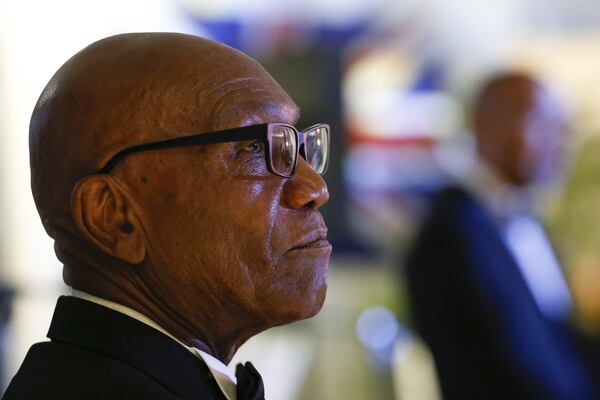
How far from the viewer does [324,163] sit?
1228 mm

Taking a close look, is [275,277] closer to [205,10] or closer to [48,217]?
[48,217]

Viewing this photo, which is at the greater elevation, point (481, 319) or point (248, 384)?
point (248, 384)

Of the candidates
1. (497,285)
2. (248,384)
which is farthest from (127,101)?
(497,285)

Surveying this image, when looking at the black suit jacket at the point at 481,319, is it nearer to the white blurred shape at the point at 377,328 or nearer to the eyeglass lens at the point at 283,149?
the eyeglass lens at the point at 283,149

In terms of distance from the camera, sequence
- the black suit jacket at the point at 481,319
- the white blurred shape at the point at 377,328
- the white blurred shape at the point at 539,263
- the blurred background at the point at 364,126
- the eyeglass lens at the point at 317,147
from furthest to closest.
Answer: the white blurred shape at the point at 377,328 < the blurred background at the point at 364,126 < the white blurred shape at the point at 539,263 < the black suit jacket at the point at 481,319 < the eyeglass lens at the point at 317,147

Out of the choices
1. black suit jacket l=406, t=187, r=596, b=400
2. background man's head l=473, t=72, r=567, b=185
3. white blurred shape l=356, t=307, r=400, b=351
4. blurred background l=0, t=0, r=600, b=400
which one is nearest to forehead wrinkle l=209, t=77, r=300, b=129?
black suit jacket l=406, t=187, r=596, b=400

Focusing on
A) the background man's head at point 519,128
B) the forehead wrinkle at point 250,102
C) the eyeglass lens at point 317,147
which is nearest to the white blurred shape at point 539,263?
the background man's head at point 519,128

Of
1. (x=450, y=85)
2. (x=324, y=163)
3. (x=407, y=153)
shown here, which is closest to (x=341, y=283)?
(x=407, y=153)

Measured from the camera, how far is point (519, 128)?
110 inches

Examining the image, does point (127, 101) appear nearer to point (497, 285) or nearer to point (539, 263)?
point (497, 285)

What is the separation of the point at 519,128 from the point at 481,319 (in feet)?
2.12

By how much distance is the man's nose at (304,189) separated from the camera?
1104 mm

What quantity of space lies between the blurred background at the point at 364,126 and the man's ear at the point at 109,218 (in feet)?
5.15

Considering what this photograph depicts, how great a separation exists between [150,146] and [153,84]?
0.22 ft
